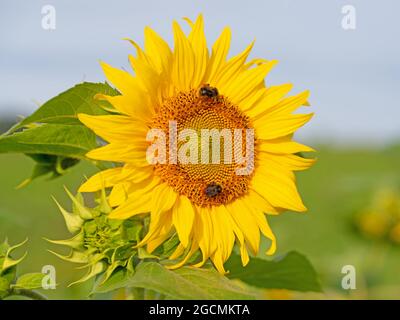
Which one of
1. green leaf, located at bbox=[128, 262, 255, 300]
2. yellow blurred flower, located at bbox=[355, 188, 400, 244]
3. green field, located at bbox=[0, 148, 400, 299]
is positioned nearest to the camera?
green leaf, located at bbox=[128, 262, 255, 300]

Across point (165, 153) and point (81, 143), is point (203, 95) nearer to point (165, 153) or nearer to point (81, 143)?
point (165, 153)

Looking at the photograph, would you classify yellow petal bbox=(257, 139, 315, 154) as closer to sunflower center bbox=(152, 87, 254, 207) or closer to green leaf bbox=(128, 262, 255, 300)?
sunflower center bbox=(152, 87, 254, 207)

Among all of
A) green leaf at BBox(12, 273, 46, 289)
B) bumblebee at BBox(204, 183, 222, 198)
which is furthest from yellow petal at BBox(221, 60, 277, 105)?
green leaf at BBox(12, 273, 46, 289)

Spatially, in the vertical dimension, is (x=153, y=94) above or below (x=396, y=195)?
above

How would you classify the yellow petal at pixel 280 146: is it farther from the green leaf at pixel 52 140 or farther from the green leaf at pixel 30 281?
the green leaf at pixel 30 281

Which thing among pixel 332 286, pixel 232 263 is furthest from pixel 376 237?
pixel 232 263
